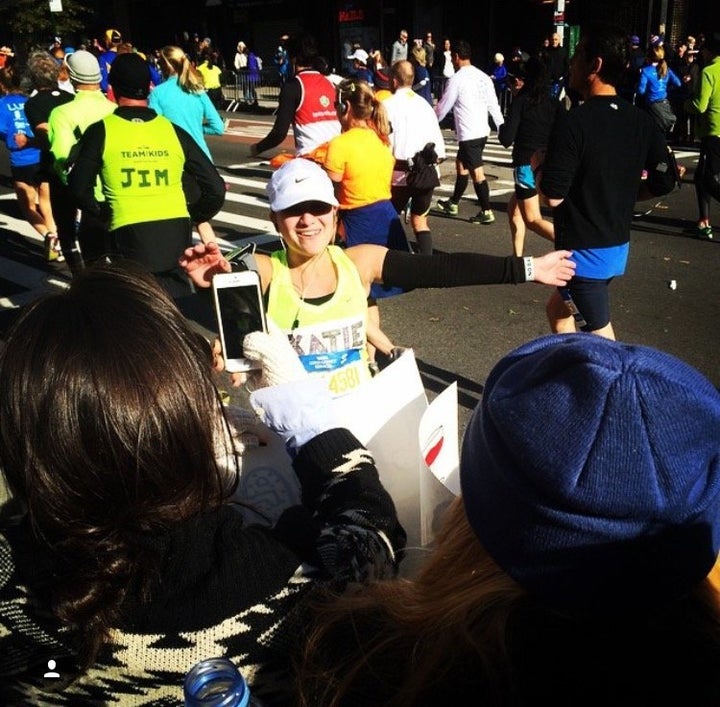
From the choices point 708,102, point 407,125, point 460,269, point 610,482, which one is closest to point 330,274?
point 460,269

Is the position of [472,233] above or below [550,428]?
below

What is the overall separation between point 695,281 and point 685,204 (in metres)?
3.50

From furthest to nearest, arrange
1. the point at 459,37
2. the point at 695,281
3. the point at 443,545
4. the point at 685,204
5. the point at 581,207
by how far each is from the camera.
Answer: the point at 459,37
the point at 685,204
the point at 695,281
the point at 581,207
the point at 443,545

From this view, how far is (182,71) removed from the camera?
6906mm

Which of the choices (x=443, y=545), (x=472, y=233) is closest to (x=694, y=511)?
(x=443, y=545)

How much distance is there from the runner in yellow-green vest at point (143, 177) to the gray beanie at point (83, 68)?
65.1 inches

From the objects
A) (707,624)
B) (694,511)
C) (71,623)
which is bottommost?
(71,623)

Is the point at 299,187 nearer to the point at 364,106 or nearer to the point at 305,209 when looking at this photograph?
the point at 305,209

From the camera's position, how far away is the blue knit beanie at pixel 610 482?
2.85ft

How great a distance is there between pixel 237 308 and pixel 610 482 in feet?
4.83

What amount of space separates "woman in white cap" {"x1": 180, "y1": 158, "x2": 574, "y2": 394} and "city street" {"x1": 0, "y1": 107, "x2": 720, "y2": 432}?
1910mm

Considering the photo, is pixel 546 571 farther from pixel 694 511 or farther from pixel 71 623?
pixel 71 623

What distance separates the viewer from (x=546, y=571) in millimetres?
910

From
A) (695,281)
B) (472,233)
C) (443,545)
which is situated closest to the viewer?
(443,545)
